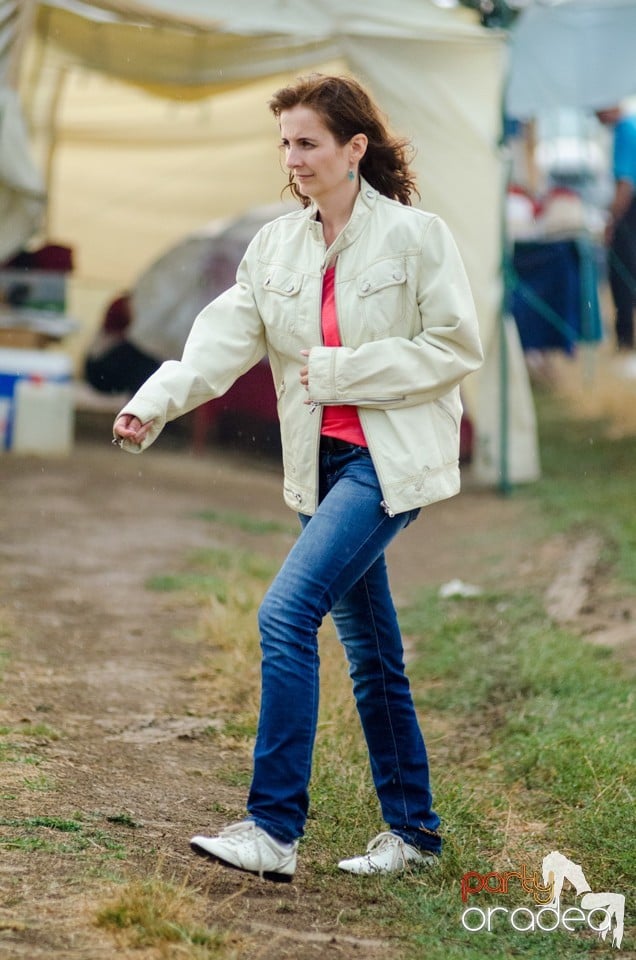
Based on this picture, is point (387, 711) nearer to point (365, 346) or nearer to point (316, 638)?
point (316, 638)

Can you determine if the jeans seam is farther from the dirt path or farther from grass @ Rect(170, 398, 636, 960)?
the dirt path

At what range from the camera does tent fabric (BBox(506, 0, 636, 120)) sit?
1087cm

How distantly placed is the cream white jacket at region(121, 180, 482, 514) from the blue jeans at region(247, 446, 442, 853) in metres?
0.08

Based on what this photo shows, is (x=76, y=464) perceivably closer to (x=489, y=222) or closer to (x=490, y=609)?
(x=489, y=222)

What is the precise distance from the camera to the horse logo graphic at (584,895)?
3.33 meters

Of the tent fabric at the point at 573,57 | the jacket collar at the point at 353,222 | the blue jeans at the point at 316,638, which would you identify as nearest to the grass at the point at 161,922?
the blue jeans at the point at 316,638

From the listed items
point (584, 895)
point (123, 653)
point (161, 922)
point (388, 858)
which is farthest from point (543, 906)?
point (123, 653)

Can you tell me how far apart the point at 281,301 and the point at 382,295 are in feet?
0.84

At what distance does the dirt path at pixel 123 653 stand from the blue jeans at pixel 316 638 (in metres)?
0.32

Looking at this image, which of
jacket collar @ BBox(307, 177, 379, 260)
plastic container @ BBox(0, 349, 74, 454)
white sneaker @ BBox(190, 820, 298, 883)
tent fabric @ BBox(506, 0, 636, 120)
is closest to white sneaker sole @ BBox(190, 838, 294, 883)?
white sneaker @ BBox(190, 820, 298, 883)

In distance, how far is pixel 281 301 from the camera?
3443 millimetres

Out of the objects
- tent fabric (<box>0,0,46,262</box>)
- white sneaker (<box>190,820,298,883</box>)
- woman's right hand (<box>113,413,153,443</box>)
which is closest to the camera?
white sneaker (<box>190,820,298,883</box>)

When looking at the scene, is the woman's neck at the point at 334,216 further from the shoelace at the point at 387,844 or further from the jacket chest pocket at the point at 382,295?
the shoelace at the point at 387,844

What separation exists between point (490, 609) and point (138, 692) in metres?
2.16
